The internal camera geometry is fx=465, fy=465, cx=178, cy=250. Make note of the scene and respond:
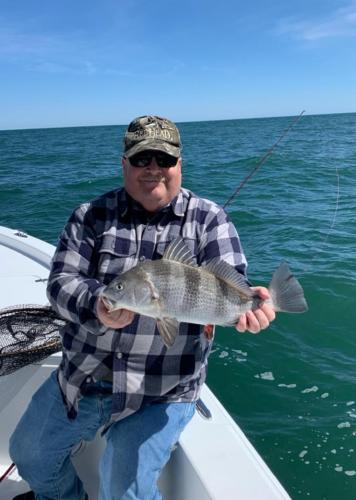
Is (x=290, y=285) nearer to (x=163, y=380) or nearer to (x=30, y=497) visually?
(x=163, y=380)

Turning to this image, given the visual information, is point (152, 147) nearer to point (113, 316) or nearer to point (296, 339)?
point (113, 316)

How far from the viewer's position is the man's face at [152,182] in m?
2.43

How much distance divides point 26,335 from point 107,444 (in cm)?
117

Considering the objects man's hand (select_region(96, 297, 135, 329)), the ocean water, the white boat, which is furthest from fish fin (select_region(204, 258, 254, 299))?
the ocean water

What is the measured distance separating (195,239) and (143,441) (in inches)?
40.9

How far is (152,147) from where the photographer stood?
2359mm

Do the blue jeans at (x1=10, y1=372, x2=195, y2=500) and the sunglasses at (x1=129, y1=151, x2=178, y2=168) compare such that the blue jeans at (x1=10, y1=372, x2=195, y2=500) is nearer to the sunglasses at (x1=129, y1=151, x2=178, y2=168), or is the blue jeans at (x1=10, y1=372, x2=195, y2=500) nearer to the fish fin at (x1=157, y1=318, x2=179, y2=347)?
the fish fin at (x1=157, y1=318, x2=179, y2=347)

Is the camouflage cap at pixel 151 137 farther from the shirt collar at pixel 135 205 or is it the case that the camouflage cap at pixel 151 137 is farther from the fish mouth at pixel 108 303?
the fish mouth at pixel 108 303

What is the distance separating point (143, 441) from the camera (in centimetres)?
225

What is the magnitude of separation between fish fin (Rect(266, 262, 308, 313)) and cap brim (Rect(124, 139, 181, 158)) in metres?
0.83

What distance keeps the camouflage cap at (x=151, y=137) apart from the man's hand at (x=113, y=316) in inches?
33.3

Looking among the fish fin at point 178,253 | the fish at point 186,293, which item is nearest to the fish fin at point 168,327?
the fish at point 186,293

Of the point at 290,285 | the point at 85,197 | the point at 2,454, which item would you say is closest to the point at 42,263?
the point at 2,454

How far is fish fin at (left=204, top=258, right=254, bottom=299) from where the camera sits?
2062 mm
